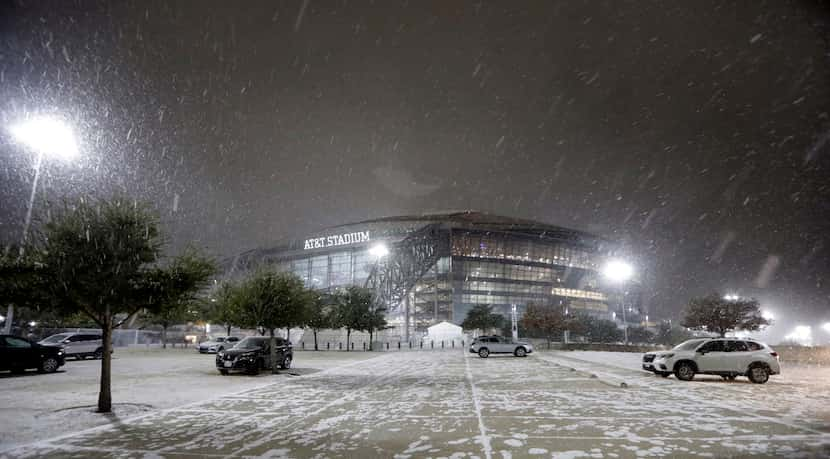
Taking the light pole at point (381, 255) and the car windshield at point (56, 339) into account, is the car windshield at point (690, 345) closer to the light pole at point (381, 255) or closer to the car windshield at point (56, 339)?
the car windshield at point (56, 339)

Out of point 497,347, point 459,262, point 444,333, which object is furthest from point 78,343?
point 459,262

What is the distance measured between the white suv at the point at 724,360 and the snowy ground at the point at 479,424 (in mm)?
1660

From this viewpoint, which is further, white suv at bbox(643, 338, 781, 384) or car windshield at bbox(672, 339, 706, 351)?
car windshield at bbox(672, 339, 706, 351)

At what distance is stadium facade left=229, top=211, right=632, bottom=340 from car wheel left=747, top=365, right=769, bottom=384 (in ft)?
218

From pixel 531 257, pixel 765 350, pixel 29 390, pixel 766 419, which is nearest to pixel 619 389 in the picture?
pixel 766 419

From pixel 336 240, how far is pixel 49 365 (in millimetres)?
97752

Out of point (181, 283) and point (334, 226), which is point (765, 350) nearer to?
point (181, 283)

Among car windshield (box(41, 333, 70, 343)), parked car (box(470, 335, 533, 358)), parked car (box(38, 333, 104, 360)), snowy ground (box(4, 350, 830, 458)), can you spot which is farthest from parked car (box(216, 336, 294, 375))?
parked car (box(470, 335, 533, 358))

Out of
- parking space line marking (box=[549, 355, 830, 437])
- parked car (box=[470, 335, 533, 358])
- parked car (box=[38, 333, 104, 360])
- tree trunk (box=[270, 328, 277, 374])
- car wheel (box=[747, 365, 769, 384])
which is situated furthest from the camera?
parked car (box=[470, 335, 533, 358])

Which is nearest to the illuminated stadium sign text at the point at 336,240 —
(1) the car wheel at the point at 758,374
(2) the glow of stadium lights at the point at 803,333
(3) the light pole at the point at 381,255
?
(3) the light pole at the point at 381,255

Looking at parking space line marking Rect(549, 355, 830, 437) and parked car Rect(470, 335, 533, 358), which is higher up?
parking space line marking Rect(549, 355, 830, 437)

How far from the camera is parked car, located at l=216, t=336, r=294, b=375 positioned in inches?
817

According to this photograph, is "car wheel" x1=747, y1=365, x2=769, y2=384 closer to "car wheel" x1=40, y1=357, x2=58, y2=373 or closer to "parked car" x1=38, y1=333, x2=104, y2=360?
"car wheel" x1=40, y1=357, x2=58, y2=373

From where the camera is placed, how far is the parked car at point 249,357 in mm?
20750
